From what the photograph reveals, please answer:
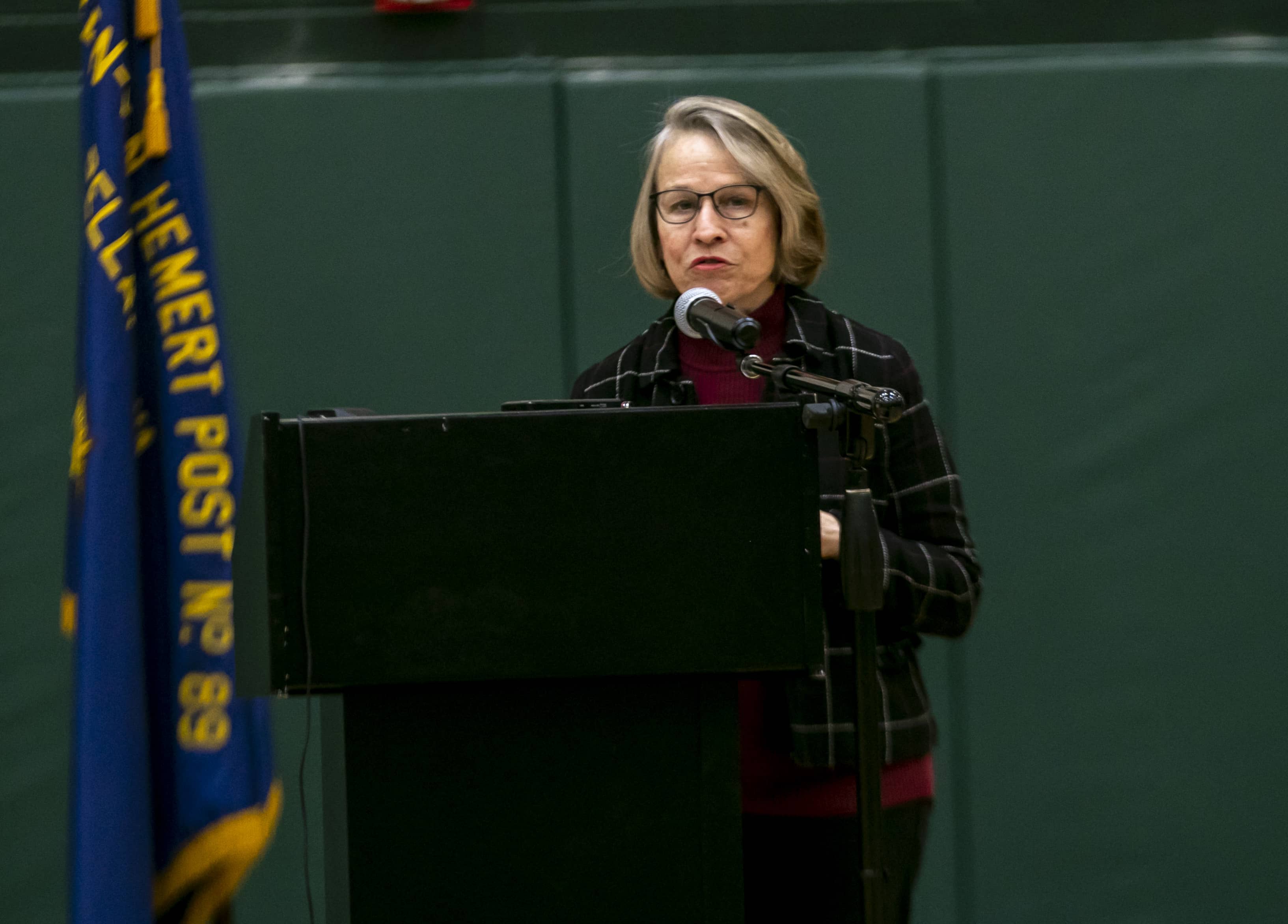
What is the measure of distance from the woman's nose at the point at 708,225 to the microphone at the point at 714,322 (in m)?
0.22

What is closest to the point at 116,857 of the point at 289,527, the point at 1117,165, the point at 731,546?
the point at 289,527

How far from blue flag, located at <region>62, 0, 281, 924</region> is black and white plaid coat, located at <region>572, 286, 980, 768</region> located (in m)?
0.58

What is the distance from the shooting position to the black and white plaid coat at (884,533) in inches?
51.3

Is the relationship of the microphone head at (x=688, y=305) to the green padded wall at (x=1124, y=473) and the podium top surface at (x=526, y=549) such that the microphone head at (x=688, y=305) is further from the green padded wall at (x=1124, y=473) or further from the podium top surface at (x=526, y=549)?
the green padded wall at (x=1124, y=473)

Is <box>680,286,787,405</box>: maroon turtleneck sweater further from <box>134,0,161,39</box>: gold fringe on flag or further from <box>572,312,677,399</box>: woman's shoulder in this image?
<box>134,0,161,39</box>: gold fringe on flag

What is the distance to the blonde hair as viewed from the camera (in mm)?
1478

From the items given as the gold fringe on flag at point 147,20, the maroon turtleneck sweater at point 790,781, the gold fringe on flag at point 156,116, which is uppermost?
the gold fringe on flag at point 147,20

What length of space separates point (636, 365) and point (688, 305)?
1.00 ft

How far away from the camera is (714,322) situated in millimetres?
1165

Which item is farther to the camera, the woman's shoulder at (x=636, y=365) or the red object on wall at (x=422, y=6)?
the red object on wall at (x=422, y=6)

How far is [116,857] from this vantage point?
1.61m

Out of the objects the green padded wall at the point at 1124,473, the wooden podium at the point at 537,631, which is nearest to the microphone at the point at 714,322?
the wooden podium at the point at 537,631

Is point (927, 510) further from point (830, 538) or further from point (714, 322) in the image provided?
point (714, 322)

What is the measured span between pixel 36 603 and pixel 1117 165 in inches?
97.7
